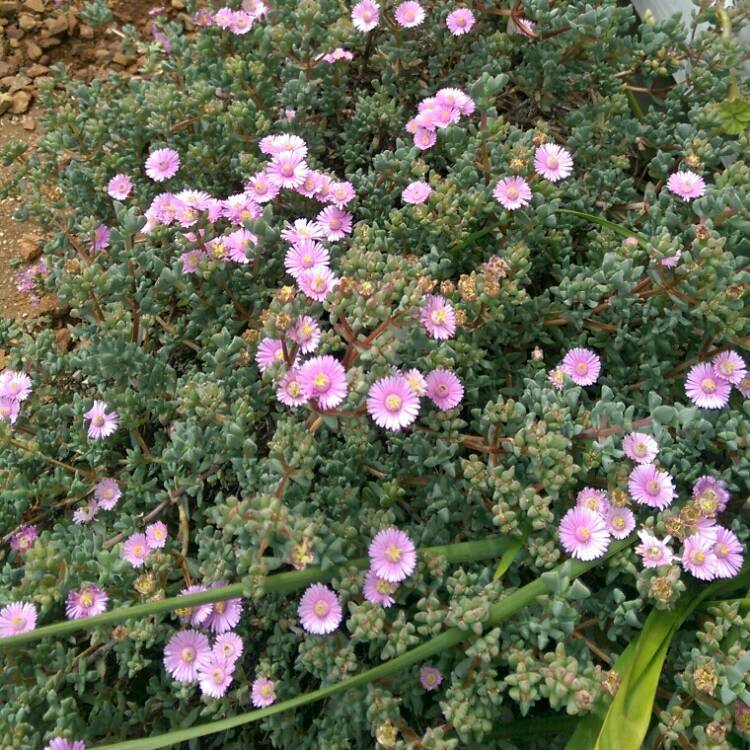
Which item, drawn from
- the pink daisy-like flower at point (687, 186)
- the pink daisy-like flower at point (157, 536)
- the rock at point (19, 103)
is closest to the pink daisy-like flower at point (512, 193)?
the pink daisy-like flower at point (687, 186)

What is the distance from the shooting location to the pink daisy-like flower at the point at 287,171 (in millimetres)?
1917

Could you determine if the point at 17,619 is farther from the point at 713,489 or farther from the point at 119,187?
the point at 713,489

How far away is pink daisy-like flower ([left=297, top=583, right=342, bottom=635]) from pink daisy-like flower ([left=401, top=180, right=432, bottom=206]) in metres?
0.94

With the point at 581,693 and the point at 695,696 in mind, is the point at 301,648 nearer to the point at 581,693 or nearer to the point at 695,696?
the point at 581,693

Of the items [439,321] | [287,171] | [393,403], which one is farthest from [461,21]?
[393,403]

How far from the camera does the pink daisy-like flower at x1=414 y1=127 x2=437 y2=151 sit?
6.58ft

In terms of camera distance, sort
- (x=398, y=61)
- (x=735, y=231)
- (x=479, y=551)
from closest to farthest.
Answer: (x=479, y=551) < (x=735, y=231) < (x=398, y=61)

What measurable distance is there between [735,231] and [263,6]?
1474mm

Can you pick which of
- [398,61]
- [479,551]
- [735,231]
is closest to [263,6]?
[398,61]

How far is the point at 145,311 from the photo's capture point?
6.06ft

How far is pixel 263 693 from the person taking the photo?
151 centimetres

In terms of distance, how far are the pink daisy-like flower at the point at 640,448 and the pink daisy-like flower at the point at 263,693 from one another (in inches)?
34.1

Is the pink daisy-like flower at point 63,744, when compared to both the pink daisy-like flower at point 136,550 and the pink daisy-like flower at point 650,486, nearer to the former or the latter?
the pink daisy-like flower at point 136,550

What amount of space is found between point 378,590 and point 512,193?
0.97 meters
